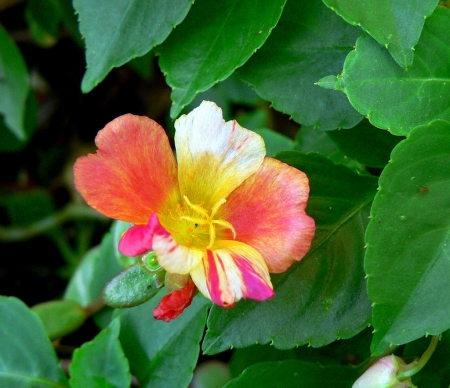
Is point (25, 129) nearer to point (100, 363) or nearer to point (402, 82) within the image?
point (100, 363)

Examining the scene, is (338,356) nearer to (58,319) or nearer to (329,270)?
(329,270)

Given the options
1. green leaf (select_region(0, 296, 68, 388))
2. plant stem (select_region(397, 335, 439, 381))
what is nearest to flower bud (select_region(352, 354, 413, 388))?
plant stem (select_region(397, 335, 439, 381))

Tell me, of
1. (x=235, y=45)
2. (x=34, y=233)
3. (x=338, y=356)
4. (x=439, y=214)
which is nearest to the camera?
(x=439, y=214)

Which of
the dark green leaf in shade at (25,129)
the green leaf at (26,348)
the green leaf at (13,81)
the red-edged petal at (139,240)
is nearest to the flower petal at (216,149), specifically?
the red-edged petal at (139,240)

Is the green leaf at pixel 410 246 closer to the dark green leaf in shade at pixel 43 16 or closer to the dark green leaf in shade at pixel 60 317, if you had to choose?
the dark green leaf in shade at pixel 60 317

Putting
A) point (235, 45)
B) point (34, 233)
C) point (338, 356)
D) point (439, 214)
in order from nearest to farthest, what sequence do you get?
point (439, 214), point (235, 45), point (338, 356), point (34, 233)

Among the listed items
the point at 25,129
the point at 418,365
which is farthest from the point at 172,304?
the point at 25,129

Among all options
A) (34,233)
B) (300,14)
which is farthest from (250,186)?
(34,233)
